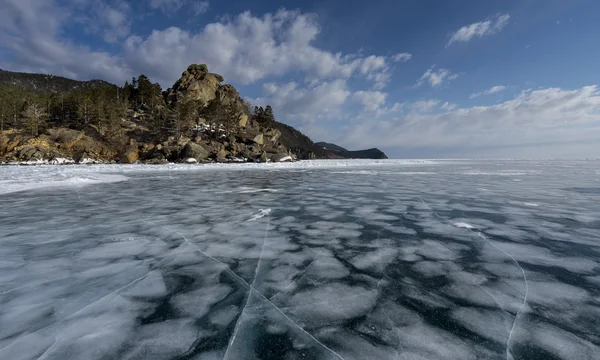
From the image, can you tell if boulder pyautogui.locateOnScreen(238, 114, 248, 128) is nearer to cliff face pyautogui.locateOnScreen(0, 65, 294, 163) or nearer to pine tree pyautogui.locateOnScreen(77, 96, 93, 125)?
cliff face pyautogui.locateOnScreen(0, 65, 294, 163)

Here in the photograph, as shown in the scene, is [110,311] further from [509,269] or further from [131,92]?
[131,92]

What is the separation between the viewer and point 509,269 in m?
2.75

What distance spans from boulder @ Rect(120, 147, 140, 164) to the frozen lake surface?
45001 mm

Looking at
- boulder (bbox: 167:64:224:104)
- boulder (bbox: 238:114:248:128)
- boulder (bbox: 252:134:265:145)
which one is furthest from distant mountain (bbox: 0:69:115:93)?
boulder (bbox: 252:134:265:145)

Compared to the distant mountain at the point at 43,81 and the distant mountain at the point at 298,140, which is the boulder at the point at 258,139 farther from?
the distant mountain at the point at 43,81

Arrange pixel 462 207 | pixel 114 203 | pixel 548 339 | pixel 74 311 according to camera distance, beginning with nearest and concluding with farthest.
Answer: pixel 548 339
pixel 74 311
pixel 462 207
pixel 114 203

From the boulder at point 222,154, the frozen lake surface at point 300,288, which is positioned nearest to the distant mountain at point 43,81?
the boulder at point 222,154

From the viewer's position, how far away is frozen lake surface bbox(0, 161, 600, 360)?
1632mm

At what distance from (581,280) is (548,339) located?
52.9 inches

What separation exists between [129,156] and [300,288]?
5010 cm

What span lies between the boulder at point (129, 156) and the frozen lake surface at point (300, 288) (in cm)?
4500

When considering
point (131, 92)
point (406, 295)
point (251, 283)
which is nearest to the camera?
point (406, 295)

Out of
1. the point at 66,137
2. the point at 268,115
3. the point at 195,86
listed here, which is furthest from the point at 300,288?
the point at 195,86

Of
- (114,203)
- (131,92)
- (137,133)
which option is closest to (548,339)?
(114,203)
